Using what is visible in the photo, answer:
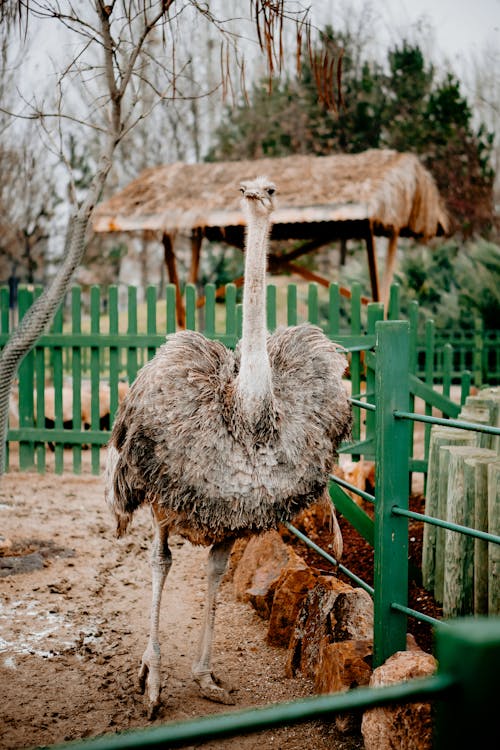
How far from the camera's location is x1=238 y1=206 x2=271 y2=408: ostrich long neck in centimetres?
307

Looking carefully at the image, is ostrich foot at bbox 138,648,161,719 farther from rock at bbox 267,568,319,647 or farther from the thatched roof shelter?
the thatched roof shelter

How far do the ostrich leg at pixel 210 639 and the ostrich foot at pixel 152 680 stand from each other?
0.22 m

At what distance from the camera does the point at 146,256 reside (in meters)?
25.3

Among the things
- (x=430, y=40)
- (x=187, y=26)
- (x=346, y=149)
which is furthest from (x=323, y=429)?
(x=430, y=40)

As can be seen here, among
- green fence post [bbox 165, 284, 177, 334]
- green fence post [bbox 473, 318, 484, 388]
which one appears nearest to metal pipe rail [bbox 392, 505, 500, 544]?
green fence post [bbox 165, 284, 177, 334]

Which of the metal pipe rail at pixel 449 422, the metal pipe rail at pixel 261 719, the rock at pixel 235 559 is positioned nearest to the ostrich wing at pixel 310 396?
the metal pipe rail at pixel 449 422

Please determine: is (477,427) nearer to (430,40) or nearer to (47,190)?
(47,190)

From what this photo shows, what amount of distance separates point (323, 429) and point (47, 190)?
704 inches

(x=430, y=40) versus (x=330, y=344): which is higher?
(x=430, y=40)

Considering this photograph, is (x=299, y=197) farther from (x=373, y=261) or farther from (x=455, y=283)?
(x=455, y=283)

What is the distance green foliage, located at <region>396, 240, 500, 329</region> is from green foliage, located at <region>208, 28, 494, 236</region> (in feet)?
19.7

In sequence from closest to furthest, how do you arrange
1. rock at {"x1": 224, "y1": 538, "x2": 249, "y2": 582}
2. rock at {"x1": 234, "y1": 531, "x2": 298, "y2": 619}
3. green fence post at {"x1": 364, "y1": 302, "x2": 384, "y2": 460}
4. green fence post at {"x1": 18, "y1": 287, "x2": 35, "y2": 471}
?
rock at {"x1": 234, "y1": 531, "x2": 298, "y2": 619} → rock at {"x1": 224, "y1": 538, "x2": 249, "y2": 582} → green fence post at {"x1": 364, "y1": 302, "x2": 384, "y2": 460} → green fence post at {"x1": 18, "y1": 287, "x2": 35, "y2": 471}

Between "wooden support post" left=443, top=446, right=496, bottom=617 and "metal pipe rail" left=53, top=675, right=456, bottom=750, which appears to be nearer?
"metal pipe rail" left=53, top=675, right=456, bottom=750

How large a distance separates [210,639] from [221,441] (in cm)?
103
